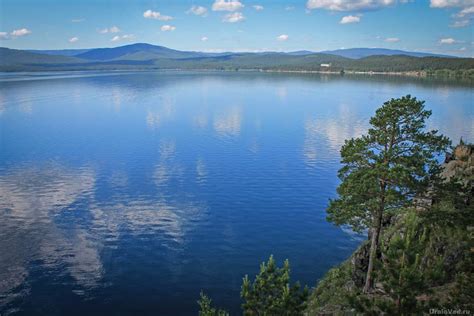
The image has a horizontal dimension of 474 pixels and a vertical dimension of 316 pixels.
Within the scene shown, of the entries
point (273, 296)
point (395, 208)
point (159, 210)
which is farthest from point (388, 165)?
point (159, 210)

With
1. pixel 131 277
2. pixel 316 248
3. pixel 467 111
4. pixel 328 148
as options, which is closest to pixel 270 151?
pixel 328 148

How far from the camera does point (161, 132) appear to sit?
112 metres

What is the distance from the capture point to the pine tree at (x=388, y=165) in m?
28.5

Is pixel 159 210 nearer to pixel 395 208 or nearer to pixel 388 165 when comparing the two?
pixel 395 208

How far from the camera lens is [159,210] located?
57.6 m

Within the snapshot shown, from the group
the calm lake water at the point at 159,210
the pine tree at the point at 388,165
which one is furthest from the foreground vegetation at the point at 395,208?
the calm lake water at the point at 159,210

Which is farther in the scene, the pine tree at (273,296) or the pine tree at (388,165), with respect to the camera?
the pine tree at (388,165)

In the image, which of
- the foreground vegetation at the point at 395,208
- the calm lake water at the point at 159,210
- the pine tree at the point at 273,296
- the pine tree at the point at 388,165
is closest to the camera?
the pine tree at the point at 273,296

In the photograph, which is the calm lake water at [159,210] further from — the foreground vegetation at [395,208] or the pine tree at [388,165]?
the pine tree at [388,165]

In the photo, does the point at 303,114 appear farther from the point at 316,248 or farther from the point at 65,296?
the point at 65,296

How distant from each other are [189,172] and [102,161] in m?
20.3

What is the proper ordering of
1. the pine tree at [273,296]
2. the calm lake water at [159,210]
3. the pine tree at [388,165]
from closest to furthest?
the pine tree at [273,296] < the pine tree at [388,165] < the calm lake water at [159,210]

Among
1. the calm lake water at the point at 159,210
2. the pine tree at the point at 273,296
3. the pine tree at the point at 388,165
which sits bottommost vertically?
the calm lake water at the point at 159,210

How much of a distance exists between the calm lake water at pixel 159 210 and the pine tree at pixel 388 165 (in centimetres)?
1351
